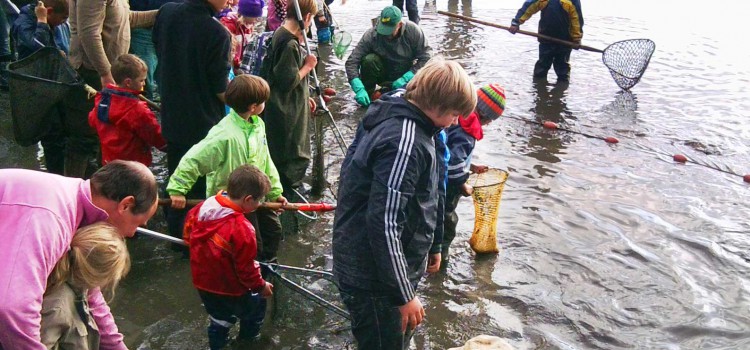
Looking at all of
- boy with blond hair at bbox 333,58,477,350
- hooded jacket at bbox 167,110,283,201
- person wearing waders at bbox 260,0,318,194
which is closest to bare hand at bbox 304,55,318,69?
person wearing waders at bbox 260,0,318,194

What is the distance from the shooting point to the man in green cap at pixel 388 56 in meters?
7.57

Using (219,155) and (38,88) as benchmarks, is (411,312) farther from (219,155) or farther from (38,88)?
(38,88)

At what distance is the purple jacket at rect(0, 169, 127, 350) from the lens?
79.6 inches

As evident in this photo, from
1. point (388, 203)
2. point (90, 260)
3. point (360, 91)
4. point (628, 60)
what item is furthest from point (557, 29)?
point (90, 260)

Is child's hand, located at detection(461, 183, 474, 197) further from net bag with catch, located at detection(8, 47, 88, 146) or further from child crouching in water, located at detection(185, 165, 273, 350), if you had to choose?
net bag with catch, located at detection(8, 47, 88, 146)

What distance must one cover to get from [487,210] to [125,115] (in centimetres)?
273

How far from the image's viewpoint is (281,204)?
13.4 ft

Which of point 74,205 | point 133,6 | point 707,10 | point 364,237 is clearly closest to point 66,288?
point 74,205

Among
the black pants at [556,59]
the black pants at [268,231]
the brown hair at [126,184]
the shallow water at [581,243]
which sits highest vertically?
the brown hair at [126,184]

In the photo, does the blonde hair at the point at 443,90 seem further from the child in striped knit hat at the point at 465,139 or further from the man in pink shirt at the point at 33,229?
the child in striped knit hat at the point at 465,139

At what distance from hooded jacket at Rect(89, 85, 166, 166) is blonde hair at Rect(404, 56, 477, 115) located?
101 inches

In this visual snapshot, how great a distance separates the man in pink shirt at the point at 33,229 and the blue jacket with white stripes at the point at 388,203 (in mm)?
982

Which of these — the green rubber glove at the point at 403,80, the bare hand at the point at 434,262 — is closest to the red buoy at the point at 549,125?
the green rubber glove at the point at 403,80

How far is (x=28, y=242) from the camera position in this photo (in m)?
2.06
